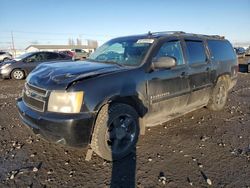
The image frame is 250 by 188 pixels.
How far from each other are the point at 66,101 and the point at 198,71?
3.09 meters

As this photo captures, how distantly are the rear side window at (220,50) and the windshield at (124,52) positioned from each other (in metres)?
2.13

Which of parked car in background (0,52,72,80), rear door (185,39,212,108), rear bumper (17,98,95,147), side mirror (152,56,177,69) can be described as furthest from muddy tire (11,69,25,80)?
side mirror (152,56,177,69)

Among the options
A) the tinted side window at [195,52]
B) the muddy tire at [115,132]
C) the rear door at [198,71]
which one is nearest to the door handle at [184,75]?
the rear door at [198,71]

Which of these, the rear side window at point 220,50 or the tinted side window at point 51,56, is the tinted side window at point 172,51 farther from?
the tinted side window at point 51,56

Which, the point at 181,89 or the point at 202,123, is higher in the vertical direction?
the point at 181,89

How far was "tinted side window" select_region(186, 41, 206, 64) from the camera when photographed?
17.2ft

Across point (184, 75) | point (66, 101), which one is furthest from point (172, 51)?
point (66, 101)

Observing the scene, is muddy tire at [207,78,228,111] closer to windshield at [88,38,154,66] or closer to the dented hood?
windshield at [88,38,154,66]

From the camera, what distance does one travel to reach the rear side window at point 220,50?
6141 millimetres

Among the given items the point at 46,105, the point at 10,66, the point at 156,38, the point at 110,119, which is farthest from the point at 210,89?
the point at 10,66

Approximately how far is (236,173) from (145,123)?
5.23 feet

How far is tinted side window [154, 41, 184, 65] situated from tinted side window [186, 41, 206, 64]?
0.90 feet

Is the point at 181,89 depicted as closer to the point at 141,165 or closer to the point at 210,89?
the point at 210,89

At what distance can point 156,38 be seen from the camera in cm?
473
